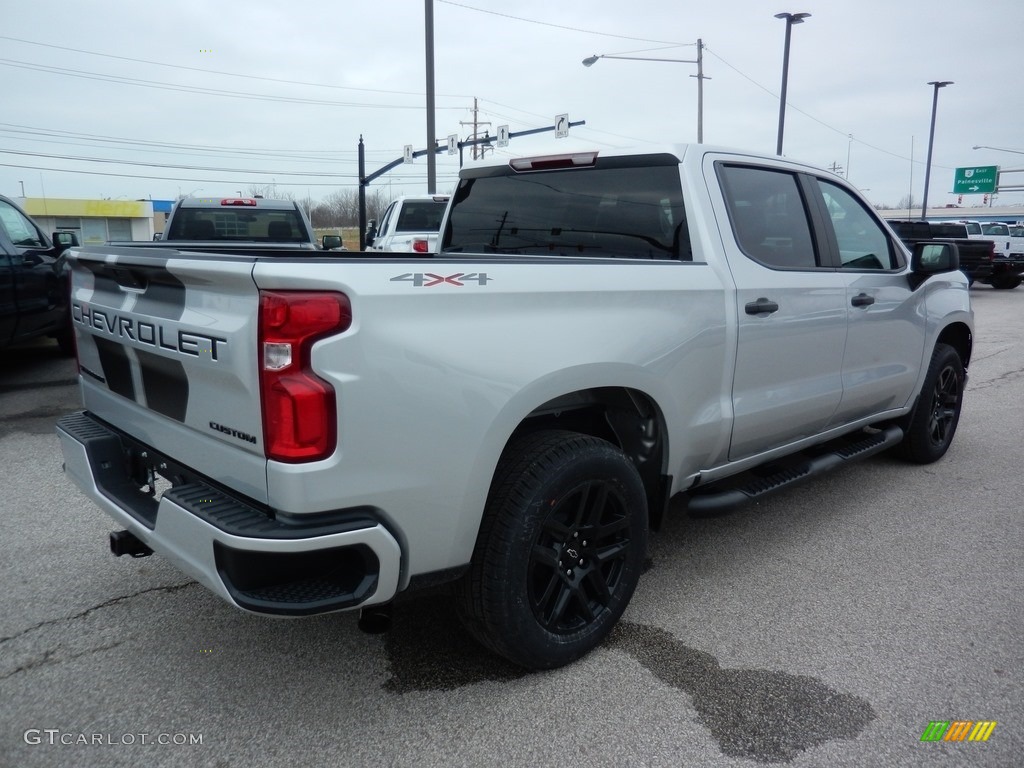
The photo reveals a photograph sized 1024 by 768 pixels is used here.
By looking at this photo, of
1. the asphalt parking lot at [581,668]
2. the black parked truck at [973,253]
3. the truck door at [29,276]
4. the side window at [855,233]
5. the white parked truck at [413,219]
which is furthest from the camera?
the black parked truck at [973,253]

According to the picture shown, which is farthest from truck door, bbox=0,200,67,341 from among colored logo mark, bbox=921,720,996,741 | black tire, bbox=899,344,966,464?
colored logo mark, bbox=921,720,996,741

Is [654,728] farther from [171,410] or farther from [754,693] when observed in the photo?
[171,410]

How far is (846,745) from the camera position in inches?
96.7

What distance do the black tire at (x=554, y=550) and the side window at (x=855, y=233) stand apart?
7.12ft

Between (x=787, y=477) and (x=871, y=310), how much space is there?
1109mm

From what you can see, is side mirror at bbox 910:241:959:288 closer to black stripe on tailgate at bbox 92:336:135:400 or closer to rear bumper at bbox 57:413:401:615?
rear bumper at bbox 57:413:401:615

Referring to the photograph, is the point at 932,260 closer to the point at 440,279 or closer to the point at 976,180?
the point at 440,279

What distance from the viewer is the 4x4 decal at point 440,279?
2.26 m

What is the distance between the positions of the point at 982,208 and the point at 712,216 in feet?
342

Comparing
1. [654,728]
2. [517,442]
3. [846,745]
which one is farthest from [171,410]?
[846,745]

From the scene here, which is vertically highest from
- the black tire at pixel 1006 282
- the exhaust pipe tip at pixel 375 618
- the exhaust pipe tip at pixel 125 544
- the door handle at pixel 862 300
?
the door handle at pixel 862 300

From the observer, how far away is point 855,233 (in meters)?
4.44

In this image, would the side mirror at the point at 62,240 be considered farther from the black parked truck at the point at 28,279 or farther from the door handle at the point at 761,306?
the door handle at the point at 761,306

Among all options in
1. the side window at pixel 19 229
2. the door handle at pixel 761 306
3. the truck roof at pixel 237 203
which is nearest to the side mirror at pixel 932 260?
the door handle at pixel 761 306
